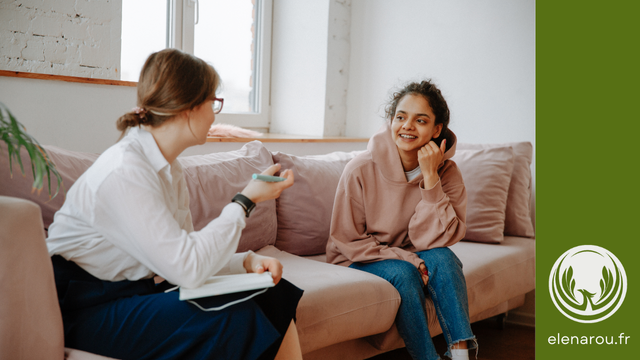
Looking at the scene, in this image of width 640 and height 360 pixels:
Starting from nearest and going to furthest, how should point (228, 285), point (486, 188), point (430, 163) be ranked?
point (228, 285) → point (430, 163) → point (486, 188)

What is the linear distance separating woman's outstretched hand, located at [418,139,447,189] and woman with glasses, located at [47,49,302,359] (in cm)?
80

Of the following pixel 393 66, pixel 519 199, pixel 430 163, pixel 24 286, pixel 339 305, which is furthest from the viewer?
pixel 393 66

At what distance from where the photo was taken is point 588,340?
65.7 inches

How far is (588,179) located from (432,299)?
60cm

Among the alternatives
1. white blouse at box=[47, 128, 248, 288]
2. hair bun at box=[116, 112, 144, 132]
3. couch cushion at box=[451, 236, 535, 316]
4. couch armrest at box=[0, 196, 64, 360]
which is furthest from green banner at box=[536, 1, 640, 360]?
couch armrest at box=[0, 196, 64, 360]

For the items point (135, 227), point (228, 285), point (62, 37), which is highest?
point (62, 37)

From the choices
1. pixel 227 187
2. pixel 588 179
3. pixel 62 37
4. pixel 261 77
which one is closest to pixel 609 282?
pixel 588 179

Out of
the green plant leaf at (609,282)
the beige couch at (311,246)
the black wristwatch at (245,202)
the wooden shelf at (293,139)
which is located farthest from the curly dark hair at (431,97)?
the black wristwatch at (245,202)

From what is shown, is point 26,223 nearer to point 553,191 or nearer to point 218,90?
point 218,90

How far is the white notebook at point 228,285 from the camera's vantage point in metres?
1.04

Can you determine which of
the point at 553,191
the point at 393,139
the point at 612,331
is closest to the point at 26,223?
the point at 393,139

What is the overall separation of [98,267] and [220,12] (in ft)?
7.40

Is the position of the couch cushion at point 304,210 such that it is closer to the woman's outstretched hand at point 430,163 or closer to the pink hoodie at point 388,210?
the pink hoodie at point 388,210

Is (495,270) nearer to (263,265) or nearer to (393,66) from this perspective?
(263,265)
